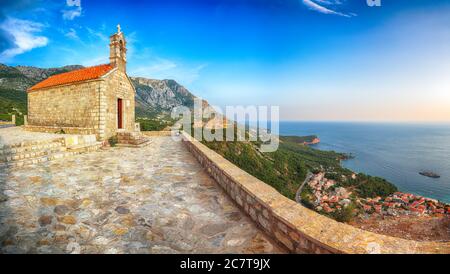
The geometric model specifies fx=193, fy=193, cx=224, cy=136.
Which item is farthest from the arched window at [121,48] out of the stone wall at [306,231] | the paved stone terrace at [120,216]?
the stone wall at [306,231]

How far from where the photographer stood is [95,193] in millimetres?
3992

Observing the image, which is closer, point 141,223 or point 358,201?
point 141,223

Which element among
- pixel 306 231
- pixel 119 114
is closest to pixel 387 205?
pixel 119 114

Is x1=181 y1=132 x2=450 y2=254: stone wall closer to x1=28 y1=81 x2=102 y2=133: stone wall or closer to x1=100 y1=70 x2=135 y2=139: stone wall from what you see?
x1=100 y1=70 x2=135 y2=139: stone wall

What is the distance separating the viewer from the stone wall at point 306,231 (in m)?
1.63

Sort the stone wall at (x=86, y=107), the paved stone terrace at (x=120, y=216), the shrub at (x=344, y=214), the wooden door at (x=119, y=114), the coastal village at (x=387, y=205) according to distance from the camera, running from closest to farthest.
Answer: the paved stone terrace at (x=120, y=216) < the stone wall at (x=86, y=107) < the wooden door at (x=119, y=114) < the shrub at (x=344, y=214) < the coastal village at (x=387, y=205)

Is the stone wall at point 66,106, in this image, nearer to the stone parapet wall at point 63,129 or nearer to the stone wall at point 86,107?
the stone wall at point 86,107

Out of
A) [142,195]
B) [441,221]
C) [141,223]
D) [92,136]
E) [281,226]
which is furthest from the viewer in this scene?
[441,221]

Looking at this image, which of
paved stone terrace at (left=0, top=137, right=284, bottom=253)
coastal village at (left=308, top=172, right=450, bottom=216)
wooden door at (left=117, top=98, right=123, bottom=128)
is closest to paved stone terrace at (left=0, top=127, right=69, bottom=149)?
paved stone terrace at (left=0, top=137, right=284, bottom=253)

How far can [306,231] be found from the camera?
1892mm

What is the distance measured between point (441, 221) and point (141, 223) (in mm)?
35308

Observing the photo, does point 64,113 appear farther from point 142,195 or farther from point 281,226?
point 281,226

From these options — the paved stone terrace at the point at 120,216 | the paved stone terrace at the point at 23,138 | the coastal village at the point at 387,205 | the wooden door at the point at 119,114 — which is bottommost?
the coastal village at the point at 387,205

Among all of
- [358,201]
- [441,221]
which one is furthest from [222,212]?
[358,201]
